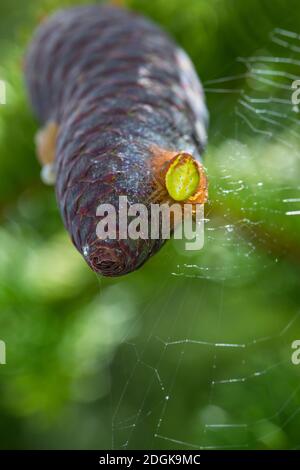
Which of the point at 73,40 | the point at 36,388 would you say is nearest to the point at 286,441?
the point at 36,388

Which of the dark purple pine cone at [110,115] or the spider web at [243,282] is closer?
the dark purple pine cone at [110,115]

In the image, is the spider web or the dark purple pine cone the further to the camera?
the spider web

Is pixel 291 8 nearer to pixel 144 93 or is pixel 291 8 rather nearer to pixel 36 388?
pixel 144 93

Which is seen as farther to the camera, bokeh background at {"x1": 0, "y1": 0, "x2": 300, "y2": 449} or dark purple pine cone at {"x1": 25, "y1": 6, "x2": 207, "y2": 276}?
bokeh background at {"x1": 0, "y1": 0, "x2": 300, "y2": 449}
